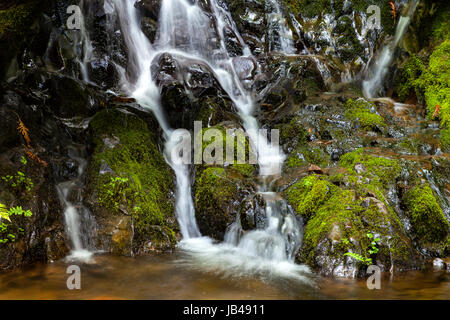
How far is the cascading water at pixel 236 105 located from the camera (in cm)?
527

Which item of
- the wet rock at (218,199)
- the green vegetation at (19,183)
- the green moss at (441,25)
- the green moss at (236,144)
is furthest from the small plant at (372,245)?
the green moss at (441,25)

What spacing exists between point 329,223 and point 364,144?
3458 mm

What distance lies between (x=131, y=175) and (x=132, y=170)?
9.2 inches

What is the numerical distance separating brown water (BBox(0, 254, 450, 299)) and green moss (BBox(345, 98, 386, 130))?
14.7ft

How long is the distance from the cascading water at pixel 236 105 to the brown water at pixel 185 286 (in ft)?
1.42

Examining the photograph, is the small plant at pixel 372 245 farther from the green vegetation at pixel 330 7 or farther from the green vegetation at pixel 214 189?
the green vegetation at pixel 330 7

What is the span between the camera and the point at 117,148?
6.84 m

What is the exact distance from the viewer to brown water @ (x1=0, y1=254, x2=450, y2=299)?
387 centimetres

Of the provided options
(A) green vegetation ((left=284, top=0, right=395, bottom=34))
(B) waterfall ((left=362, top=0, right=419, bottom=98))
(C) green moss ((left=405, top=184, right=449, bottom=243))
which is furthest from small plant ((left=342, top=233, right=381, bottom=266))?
(A) green vegetation ((left=284, top=0, right=395, bottom=34))

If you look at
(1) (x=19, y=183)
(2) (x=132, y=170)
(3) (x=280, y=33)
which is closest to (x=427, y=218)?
(2) (x=132, y=170)

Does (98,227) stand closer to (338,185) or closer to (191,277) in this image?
(191,277)

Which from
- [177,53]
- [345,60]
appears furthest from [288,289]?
[345,60]

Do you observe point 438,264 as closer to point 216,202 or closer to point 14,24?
point 216,202
